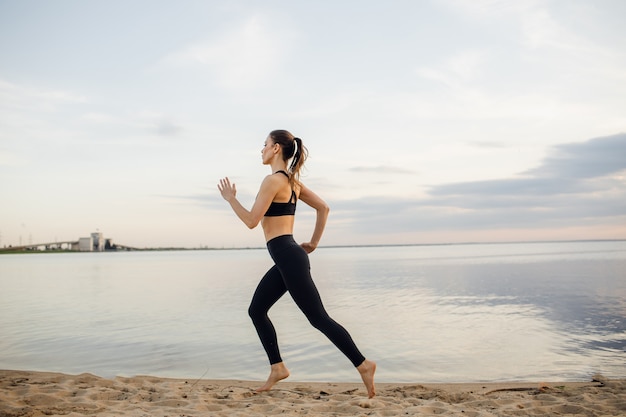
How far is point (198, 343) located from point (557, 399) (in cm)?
Answer: 600

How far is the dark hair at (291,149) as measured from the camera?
462 cm

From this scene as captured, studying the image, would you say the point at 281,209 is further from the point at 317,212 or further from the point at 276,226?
the point at 317,212

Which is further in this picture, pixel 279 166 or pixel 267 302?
pixel 267 302

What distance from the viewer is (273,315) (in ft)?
42.7

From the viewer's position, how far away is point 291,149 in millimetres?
4645

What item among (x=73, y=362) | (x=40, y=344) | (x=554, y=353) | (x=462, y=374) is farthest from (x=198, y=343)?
(x=554, y=353)

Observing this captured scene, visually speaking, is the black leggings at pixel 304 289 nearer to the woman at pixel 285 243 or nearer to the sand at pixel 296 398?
the woman at pixel 285 243

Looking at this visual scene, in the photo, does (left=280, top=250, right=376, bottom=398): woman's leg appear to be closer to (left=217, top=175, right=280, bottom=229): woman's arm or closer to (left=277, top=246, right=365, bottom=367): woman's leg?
(left=277, top=246, right=365, bottom=367): woman's leg

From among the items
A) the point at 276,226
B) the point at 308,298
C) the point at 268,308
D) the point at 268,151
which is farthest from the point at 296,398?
the point at 268,151

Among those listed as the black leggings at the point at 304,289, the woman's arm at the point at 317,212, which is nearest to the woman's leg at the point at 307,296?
the black leggings at the point at 304,289

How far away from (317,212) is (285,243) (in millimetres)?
711

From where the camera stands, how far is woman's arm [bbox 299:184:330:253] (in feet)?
15.9

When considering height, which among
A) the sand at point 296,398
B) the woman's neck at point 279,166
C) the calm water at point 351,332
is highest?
the woman's neck at point 279,166

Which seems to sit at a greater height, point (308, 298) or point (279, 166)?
→ point (279, 166)
